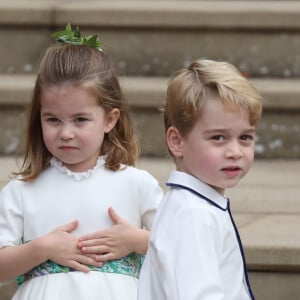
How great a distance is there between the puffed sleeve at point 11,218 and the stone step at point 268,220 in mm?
551

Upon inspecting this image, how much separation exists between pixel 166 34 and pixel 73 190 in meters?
1.85

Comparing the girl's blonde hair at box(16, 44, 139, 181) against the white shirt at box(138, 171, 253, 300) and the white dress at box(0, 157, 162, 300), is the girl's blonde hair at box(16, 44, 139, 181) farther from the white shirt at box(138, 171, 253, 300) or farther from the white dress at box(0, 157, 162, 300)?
the white shirt at box(138, 171, 253, 300)

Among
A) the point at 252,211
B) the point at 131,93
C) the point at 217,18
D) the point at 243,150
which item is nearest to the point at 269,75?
the point at 217,18

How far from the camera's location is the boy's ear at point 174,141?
258cm

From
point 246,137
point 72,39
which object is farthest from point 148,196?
point 246,137

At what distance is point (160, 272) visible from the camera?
2.47 metres

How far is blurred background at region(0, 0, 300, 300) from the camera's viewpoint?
4523 millimetres

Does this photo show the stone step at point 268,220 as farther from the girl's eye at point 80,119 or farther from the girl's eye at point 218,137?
the girl's eye at point 218,137

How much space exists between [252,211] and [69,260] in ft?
3.70

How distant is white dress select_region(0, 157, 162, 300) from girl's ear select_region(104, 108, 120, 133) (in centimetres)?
11

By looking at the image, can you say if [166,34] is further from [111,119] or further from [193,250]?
[193,250]

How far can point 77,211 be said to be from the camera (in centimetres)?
306

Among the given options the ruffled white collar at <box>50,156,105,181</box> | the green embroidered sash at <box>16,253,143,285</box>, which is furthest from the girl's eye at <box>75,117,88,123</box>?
the green embroidered sash at <box>16,253,143,285</box>

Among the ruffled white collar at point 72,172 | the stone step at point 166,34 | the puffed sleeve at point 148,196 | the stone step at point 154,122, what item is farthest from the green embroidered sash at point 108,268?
the stone step at point 166,34
